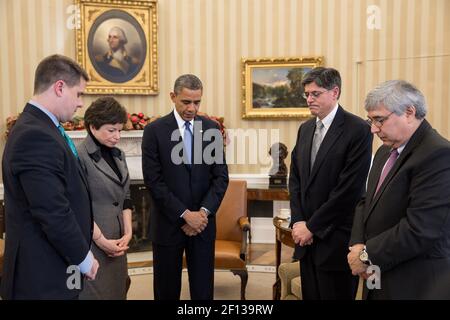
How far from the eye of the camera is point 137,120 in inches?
245

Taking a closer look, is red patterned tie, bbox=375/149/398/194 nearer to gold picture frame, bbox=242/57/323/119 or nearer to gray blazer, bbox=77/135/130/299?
gray blazer, bbox=77/135/130/299

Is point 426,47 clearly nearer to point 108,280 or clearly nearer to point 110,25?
point 110,25

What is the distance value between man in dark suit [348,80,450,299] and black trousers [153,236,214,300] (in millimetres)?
1309

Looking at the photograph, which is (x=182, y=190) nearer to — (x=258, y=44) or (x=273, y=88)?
(x=273, y=88)

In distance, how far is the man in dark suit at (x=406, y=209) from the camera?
2080mm

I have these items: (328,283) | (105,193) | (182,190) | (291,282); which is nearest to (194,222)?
(182,190)

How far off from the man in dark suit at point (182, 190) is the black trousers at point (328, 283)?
80cm

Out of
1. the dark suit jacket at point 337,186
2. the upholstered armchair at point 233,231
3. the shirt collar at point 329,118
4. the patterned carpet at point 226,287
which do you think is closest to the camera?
the dark suit jacket at point 337,186

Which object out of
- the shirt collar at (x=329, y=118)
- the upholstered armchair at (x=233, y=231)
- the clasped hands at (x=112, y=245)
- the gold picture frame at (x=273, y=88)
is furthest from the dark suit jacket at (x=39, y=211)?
the gold picture frame at (x=273, y=88)

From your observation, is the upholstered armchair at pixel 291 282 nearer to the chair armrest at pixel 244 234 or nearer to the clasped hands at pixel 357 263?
the chair armrest at pixel 244 234

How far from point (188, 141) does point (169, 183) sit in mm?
338

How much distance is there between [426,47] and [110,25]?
4.31 meters

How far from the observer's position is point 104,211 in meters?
2.85
